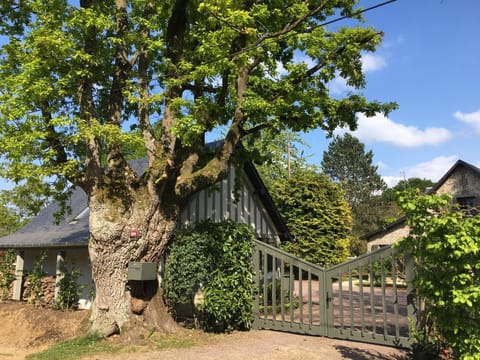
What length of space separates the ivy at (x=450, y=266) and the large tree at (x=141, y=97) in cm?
431

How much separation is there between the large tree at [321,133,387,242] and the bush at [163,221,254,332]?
47.8 meters

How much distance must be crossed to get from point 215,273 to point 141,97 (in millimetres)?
4453

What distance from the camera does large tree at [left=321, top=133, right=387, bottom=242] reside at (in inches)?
2243

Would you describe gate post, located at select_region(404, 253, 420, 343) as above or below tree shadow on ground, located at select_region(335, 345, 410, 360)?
above

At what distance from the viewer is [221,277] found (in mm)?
8789

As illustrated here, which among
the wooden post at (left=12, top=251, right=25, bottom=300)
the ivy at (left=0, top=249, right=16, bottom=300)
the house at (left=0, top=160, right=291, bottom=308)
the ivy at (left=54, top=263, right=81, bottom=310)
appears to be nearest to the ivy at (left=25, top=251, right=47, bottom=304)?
the house at (left=0, top=160, right=291, bottom=308)

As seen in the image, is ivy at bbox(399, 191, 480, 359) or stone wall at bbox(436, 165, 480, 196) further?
stone wall at bbox(436, 165, 480, 196)

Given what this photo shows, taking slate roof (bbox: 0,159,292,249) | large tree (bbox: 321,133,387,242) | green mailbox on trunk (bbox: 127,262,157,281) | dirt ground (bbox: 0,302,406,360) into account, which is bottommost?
dirt ground (bbox: 0,302,406,360)

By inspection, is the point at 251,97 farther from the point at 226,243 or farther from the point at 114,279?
the point at 114,279

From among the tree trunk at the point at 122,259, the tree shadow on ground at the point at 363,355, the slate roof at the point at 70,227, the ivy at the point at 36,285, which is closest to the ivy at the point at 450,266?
the tree shadow on ground at the point at 363,355

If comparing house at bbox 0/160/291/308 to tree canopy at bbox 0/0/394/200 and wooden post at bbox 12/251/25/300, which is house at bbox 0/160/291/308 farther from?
tree canopy at bbox 0/0/394/200

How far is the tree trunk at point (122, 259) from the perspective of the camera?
7992 mm

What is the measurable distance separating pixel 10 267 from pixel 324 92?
12.1 m

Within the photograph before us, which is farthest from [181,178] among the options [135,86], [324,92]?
[324,92]
